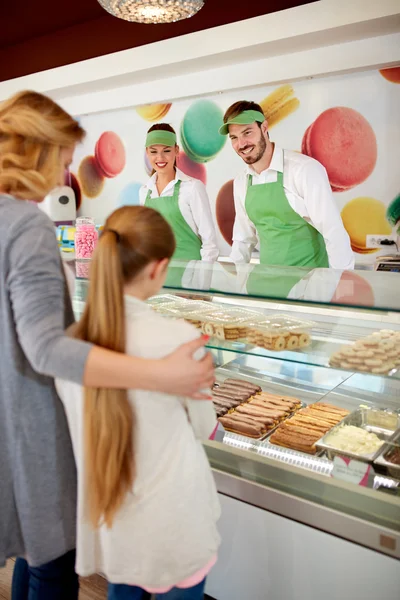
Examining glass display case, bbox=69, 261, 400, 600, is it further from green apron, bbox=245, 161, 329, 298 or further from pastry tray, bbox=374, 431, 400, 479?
green apron, bbox=245, 161, 329, 298

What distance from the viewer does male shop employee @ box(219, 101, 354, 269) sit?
3955 millimetres

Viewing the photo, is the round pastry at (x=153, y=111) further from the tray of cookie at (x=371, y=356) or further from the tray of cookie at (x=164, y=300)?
the tray of cookie at (x=371, y=356)

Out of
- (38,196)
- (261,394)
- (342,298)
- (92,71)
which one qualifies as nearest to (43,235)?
(38,196)

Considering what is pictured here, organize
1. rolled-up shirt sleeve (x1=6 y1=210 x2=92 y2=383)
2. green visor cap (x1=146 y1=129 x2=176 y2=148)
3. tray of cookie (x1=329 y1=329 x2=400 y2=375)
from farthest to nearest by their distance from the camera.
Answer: green visor cap (x1=146 y1=129 x2=176 y2=148) < tray of cookie (x1=329 y1=329 x2=400 y2=375) < rolled-up shirt sleeve (x1=6 y1=210 x2=92 y2=383)

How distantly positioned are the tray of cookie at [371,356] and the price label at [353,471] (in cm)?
33

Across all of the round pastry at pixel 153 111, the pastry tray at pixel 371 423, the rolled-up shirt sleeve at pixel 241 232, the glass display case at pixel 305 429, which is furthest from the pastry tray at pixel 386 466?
the round pastry at pixel 153 111

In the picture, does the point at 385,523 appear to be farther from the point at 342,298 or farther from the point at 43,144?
the point at 43,144

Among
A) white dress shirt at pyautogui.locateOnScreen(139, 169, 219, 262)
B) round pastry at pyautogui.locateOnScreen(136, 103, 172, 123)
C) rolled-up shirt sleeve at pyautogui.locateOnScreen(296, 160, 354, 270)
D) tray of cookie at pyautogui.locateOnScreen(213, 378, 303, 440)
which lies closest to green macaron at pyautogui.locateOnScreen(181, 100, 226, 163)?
round pastry at pyautogui.locateOnScreen(136, 103, 172, 123)

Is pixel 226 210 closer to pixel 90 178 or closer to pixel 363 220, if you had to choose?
pixel 363 220

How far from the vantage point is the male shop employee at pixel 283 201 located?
3955mm

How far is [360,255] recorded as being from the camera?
15.1 ft

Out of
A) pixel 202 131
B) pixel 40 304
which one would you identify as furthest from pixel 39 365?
pixel 202 131

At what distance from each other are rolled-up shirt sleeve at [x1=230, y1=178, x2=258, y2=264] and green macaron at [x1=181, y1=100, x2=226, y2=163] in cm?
101

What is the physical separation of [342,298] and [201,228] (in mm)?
3100
